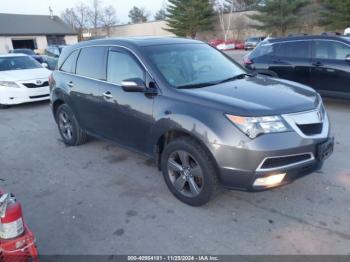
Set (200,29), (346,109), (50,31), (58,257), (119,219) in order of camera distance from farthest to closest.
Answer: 1. (200,29)
2. (50,31)
3. (346,109)
4. (119,219)
5. (58,257)

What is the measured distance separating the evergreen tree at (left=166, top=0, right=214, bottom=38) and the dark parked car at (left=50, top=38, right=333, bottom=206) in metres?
51.5

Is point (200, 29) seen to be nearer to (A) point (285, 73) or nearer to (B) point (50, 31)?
(B) point (50, 31)

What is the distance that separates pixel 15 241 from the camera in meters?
2.22

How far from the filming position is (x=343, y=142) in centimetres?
554

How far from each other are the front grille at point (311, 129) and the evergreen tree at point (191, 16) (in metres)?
53.0

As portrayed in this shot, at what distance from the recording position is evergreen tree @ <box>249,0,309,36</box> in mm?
43188

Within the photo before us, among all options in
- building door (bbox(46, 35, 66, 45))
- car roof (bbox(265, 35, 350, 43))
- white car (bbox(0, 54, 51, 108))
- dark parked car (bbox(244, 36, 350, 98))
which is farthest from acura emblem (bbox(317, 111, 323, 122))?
building door (bbox(46, 35, 66, 45))

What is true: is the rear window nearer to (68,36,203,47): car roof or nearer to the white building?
(68,36,203,47): car roof

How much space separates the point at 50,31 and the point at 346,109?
1842 inches

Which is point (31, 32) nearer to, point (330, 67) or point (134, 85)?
point (330, 67)

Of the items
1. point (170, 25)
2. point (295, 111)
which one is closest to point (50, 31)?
point (170, 25)

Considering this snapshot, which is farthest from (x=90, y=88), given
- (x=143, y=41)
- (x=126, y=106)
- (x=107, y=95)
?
(x=143, y=41)

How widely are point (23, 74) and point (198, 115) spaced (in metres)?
8.10

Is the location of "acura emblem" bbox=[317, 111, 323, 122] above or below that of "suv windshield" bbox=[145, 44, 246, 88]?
below
